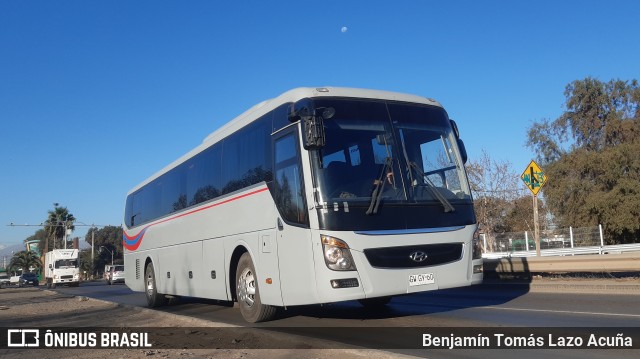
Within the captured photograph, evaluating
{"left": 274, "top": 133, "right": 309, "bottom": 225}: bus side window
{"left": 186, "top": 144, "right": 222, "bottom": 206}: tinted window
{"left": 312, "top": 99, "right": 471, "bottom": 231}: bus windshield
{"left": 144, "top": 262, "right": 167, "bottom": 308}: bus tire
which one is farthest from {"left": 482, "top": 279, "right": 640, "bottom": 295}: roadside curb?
{"left": 144, "top": 262, "right": 167, "bottom": 308}: bus tire

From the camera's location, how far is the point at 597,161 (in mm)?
37719

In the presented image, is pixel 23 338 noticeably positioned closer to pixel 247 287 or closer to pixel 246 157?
pixel 247 287

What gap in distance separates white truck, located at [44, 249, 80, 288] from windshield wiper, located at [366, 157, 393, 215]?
48.7 metres

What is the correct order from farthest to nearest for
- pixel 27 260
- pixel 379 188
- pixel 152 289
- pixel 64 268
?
pixel 27 260
pixel 64 268
pixel 152 289
pixel 379 188

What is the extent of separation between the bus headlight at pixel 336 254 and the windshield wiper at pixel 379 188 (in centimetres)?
64

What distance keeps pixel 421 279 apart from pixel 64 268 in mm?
49624

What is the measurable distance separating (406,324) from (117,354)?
14.5 feet

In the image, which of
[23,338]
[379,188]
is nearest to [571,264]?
[379,188]

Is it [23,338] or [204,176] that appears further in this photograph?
[204,176]

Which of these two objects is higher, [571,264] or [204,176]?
[204,176]

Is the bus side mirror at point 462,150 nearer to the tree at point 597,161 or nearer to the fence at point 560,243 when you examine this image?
the fence at point 560,243

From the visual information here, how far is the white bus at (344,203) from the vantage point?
318 inches

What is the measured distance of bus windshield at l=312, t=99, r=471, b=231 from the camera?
826cm

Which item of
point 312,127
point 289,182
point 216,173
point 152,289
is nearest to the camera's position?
point 312,127
